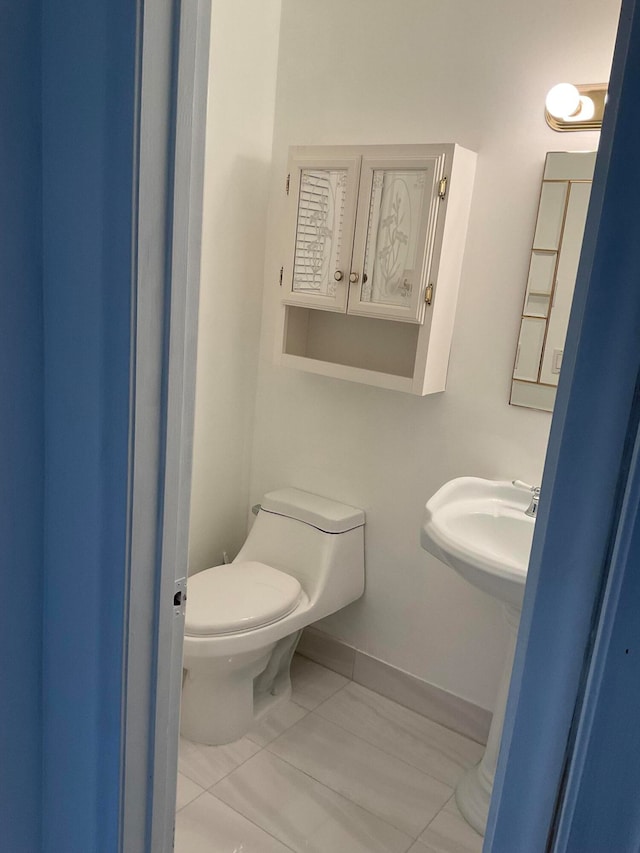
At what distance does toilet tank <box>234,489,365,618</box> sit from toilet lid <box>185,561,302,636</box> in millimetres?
77

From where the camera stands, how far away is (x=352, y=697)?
247 cm

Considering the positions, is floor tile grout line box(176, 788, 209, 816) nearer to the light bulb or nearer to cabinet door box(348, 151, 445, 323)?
cabinet door box(348, 151, 445, 323)

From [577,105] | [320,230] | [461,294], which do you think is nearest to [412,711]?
[461,294]

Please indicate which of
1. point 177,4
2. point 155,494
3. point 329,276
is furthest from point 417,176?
point 155,494

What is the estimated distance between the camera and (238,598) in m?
2.12

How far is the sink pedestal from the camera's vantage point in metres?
1.87

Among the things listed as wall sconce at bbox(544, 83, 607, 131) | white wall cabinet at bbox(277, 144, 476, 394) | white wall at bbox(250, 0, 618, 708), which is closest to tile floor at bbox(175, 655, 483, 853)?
white wall at bbox(250, 0, 618, 708)

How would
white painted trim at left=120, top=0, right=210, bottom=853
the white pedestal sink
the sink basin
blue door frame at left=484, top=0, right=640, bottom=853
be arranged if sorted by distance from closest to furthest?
blue door frame at left=484, top=0, right=640, bottom=853 < white painted trim at left=120, top=0, right=210, bottom=853 < the sink basin < the white pedestal sink

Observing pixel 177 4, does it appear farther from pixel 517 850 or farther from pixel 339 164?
pixel 339 164

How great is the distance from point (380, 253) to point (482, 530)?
0.86 meters

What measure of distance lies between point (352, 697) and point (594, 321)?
2.15 metres

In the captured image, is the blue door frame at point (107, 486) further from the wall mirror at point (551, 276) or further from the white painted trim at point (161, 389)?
the wall mirror at point (551, 276)

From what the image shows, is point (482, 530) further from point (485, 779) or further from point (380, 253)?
point (380, 253)

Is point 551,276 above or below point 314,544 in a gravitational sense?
above
